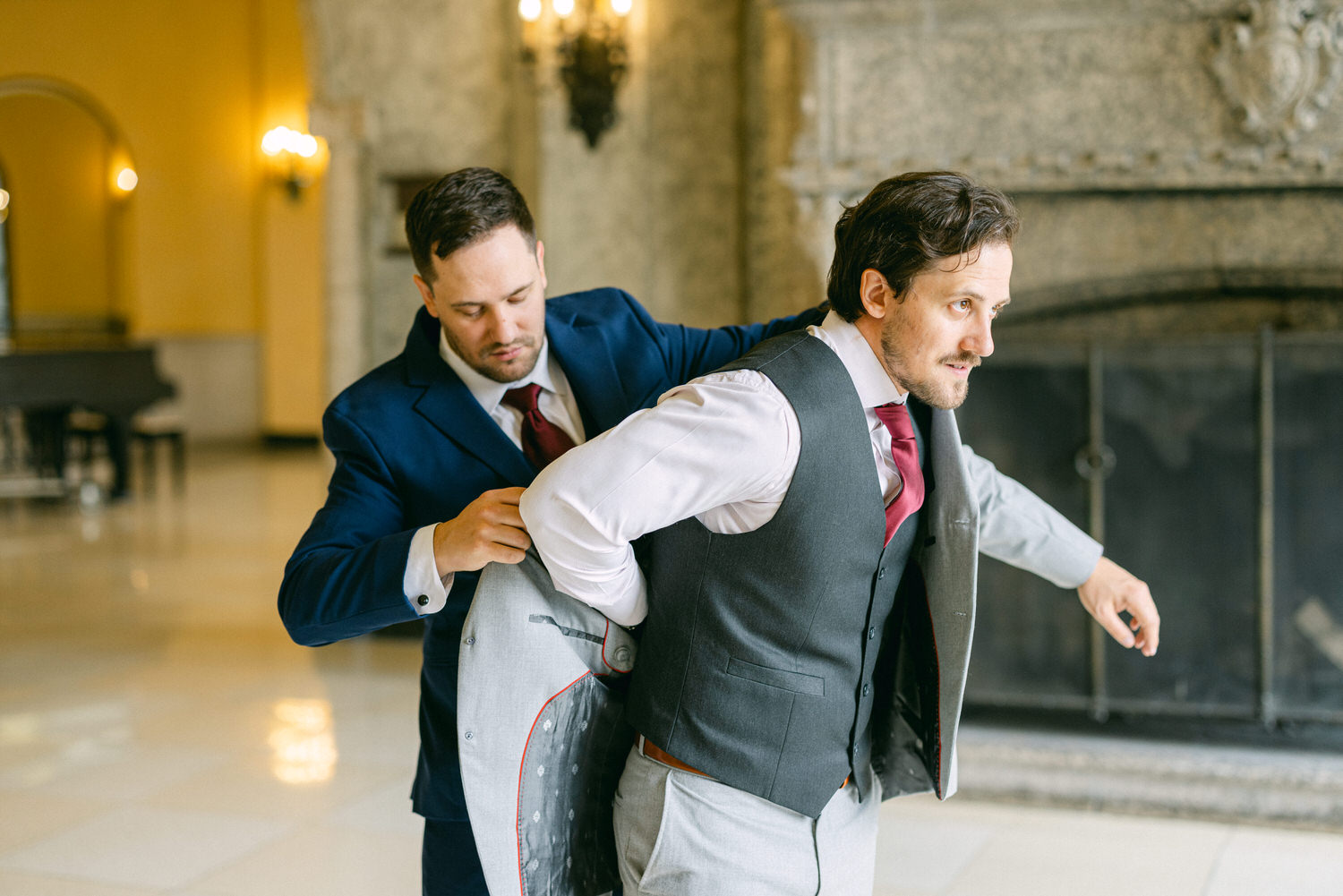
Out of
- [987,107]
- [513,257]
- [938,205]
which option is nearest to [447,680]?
[513,257]

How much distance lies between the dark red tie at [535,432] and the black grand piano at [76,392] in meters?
8.00

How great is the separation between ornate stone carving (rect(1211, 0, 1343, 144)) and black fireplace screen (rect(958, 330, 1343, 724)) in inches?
24.2

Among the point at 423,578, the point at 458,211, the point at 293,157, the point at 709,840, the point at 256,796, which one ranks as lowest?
the point at 256,796

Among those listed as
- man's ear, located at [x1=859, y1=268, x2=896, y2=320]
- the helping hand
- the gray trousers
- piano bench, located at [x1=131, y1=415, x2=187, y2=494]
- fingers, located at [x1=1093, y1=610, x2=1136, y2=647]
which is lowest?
piano bench, located at [x1=131, y1=415, x2=187, y2=494]

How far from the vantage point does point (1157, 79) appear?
348cm

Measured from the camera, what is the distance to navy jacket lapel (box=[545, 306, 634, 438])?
181 cm

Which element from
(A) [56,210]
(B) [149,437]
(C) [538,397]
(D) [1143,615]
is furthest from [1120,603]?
(A) [56,210]

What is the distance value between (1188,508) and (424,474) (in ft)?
8.26

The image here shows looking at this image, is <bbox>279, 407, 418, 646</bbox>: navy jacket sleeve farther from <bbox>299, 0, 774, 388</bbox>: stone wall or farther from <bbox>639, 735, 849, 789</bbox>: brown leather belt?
<bbox>299, 0, 774, 388</bbox>: stone wall

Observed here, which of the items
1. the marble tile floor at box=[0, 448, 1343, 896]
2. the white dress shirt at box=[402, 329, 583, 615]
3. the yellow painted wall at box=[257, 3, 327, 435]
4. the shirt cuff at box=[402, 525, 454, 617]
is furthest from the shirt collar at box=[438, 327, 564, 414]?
the yellow painted wall at box=[257, 3, 327, 435]

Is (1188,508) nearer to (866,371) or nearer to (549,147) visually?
(866,371)

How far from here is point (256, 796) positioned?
11.7 feet

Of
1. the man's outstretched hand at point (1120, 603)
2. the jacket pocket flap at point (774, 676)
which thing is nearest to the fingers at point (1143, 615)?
the man's outstretched hand at point (1120, 603)

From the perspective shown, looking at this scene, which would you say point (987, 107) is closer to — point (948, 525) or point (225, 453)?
point (948, 525)
